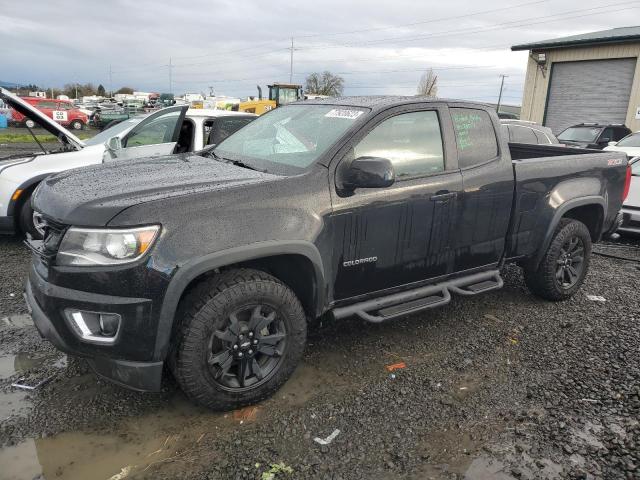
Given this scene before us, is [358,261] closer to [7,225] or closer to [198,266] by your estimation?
[198,266]

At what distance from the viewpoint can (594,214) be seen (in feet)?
16.4

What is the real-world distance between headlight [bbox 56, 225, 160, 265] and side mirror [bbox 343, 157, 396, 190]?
1224 millimetres

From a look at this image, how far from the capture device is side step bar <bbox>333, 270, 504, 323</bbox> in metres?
3.40

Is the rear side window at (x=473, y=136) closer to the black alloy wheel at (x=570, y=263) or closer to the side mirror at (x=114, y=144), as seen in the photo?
the black alloy wheel at (x=570, y=263)

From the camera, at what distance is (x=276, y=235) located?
2.91m

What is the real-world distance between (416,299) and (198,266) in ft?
5.74

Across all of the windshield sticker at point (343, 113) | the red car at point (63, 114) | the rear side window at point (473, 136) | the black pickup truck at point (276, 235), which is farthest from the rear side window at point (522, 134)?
the red car at point (63, 114)

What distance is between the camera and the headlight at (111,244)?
8.45ft

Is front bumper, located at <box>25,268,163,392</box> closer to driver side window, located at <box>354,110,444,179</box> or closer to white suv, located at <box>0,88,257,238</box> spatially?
driver side window, located at <box>354,110,444,179</box>

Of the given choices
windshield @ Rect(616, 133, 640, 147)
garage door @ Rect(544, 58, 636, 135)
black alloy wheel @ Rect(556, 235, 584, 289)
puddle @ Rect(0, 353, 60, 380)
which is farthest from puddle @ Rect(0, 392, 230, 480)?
garage door @ Rect(544, 58, 636, 135)

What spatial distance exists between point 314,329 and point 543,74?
21228 mm

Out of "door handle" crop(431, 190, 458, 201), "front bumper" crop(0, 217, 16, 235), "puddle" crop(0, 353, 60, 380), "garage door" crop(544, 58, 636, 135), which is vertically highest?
"garage door" crop(544, 58, 636, 135)

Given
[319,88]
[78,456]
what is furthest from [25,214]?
[319,88]

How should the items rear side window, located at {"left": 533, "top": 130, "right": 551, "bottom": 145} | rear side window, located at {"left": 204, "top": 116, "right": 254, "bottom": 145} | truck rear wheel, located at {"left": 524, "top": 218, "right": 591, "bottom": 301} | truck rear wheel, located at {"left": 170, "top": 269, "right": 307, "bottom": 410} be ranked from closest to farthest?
1. truck rear wheel, located at {"left": 170, "top": 269, "right": 307, "bottom": 410}
2. truck rear wheel, located at {"left": 524, "top": 218, "right": 591, "bottom": 301}
3. rear side window, located at {"left": 204, "top": 116, "right": 254, "bottom": 145}
4. rear side window, located at {"left": 533, "top": 130, "right": 551, "bottom": 145}
